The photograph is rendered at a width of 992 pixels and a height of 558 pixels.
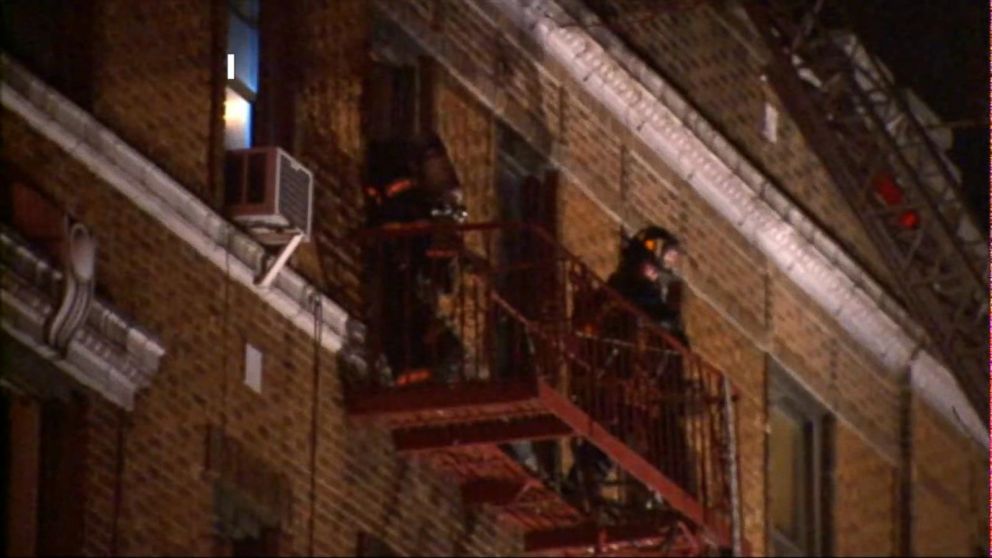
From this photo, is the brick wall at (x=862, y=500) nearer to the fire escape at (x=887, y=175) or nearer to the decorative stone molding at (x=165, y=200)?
the fire escape at (x=887, y=175)

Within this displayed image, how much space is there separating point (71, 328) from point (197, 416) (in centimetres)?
180

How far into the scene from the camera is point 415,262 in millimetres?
30781

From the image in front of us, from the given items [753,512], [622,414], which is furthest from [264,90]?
[753,512]

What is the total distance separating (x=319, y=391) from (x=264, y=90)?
1949 millimetres

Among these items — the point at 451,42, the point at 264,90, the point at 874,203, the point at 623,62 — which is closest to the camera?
the point at 264,90

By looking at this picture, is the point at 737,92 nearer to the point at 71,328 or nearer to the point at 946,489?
the point at 946,489

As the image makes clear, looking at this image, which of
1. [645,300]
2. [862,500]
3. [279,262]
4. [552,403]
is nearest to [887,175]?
[862,500]

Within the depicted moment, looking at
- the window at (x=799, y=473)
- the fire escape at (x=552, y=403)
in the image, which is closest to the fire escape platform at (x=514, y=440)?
the fire escape at (x=552, y=403)

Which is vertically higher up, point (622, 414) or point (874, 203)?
point (874, 203)

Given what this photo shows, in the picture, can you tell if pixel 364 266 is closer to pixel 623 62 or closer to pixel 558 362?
pixel 558 362

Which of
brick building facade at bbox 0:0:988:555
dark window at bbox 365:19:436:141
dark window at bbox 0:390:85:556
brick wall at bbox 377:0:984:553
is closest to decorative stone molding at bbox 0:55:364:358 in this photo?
brick building facade at bbox 0:0:988:555

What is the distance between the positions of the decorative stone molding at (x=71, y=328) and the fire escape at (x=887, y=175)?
10.8 m

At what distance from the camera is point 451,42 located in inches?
1286

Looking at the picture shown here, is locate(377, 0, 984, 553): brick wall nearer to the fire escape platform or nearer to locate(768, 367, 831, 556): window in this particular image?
locate(768, 367, 831, 556): window
